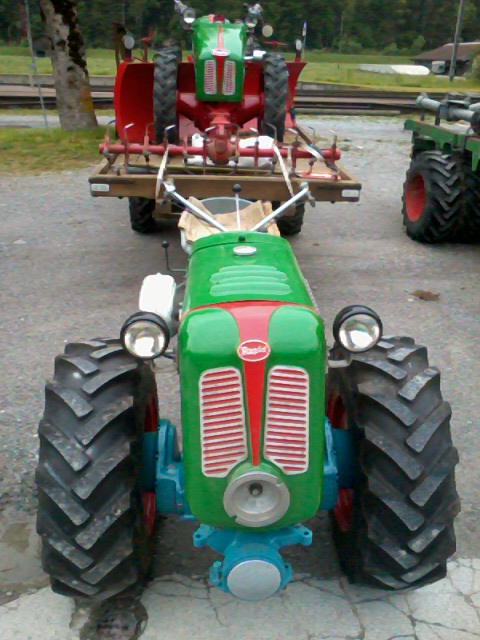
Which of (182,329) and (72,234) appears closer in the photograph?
(182,329)

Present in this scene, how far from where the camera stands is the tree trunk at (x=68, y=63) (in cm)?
1334

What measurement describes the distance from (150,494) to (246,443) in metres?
0.99

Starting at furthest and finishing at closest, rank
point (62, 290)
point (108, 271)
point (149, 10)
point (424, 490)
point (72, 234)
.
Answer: point (149, 10) < point (72, 234) < point (108, 271) < point (62, 290) < point (424, 490)

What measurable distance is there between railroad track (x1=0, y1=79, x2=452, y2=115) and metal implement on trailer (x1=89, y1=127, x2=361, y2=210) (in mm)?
14102

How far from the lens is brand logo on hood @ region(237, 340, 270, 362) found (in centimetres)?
235

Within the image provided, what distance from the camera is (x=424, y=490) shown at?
2732 millimetres

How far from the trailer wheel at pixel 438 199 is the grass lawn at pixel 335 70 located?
25436mm

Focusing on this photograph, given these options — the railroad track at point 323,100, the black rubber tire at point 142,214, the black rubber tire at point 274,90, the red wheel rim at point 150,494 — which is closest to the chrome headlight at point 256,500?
the red wheel rim at point 150,494

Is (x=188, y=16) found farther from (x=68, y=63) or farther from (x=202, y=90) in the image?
(x=68, y=63)

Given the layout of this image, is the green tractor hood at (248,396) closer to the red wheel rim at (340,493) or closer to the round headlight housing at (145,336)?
the round headlight housing at (145,336)

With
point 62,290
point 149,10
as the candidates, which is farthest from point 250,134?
point 149,10

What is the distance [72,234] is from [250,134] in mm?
2450

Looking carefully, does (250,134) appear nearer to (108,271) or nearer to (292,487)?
(108,271)

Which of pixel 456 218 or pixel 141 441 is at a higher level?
pixel 141 441
